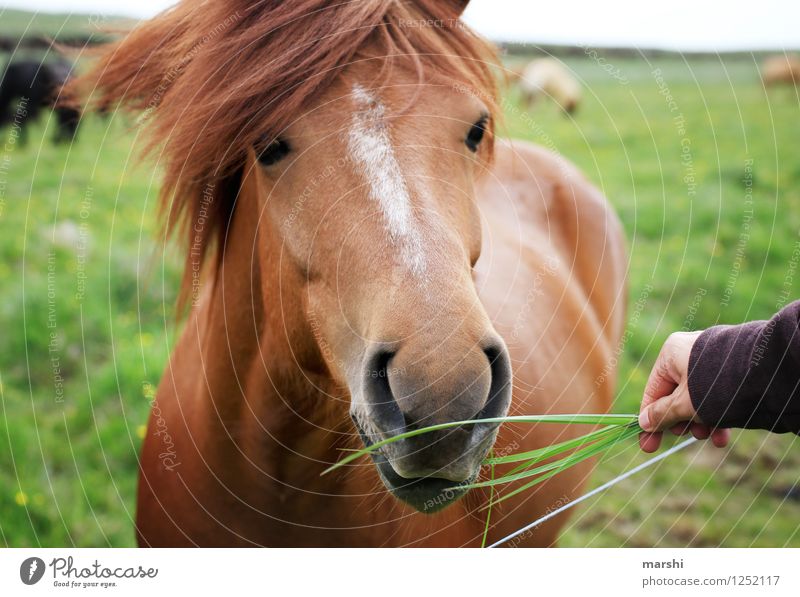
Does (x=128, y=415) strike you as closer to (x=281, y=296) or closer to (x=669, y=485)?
(x=281, y=296)

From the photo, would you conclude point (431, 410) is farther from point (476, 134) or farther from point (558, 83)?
point (558, 83)

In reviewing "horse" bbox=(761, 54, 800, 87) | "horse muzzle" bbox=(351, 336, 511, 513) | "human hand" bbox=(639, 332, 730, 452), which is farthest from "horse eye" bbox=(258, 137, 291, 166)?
"horse" bbox=(761, 54, 800, 87)

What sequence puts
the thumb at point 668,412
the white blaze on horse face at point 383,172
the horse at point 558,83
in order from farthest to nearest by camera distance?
the horse at point 558,83, the thumb at point 668,412, the white blaze on horse face at point 383,172

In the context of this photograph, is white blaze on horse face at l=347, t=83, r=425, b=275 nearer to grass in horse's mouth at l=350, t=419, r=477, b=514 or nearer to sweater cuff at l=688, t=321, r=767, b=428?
grass in horse's mouth at l=350, t=419, r=477, b=514

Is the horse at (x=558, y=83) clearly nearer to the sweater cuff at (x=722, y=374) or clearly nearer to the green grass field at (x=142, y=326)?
the green grass field at (x=142, y=326)

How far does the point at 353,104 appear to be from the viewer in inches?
58.1

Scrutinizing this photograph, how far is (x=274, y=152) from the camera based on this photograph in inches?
61.2

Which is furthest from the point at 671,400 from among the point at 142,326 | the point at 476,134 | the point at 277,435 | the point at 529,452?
the point at 142,326

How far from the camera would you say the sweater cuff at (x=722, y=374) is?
1.42 metres

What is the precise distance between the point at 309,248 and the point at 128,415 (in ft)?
8.19

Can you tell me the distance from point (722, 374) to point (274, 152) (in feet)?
3.56

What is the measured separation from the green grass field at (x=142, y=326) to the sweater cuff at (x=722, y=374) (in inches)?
34.2

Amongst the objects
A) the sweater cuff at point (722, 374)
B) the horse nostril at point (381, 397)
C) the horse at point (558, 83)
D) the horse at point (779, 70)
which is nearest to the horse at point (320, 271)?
the horse nostril at point (381, 397)
